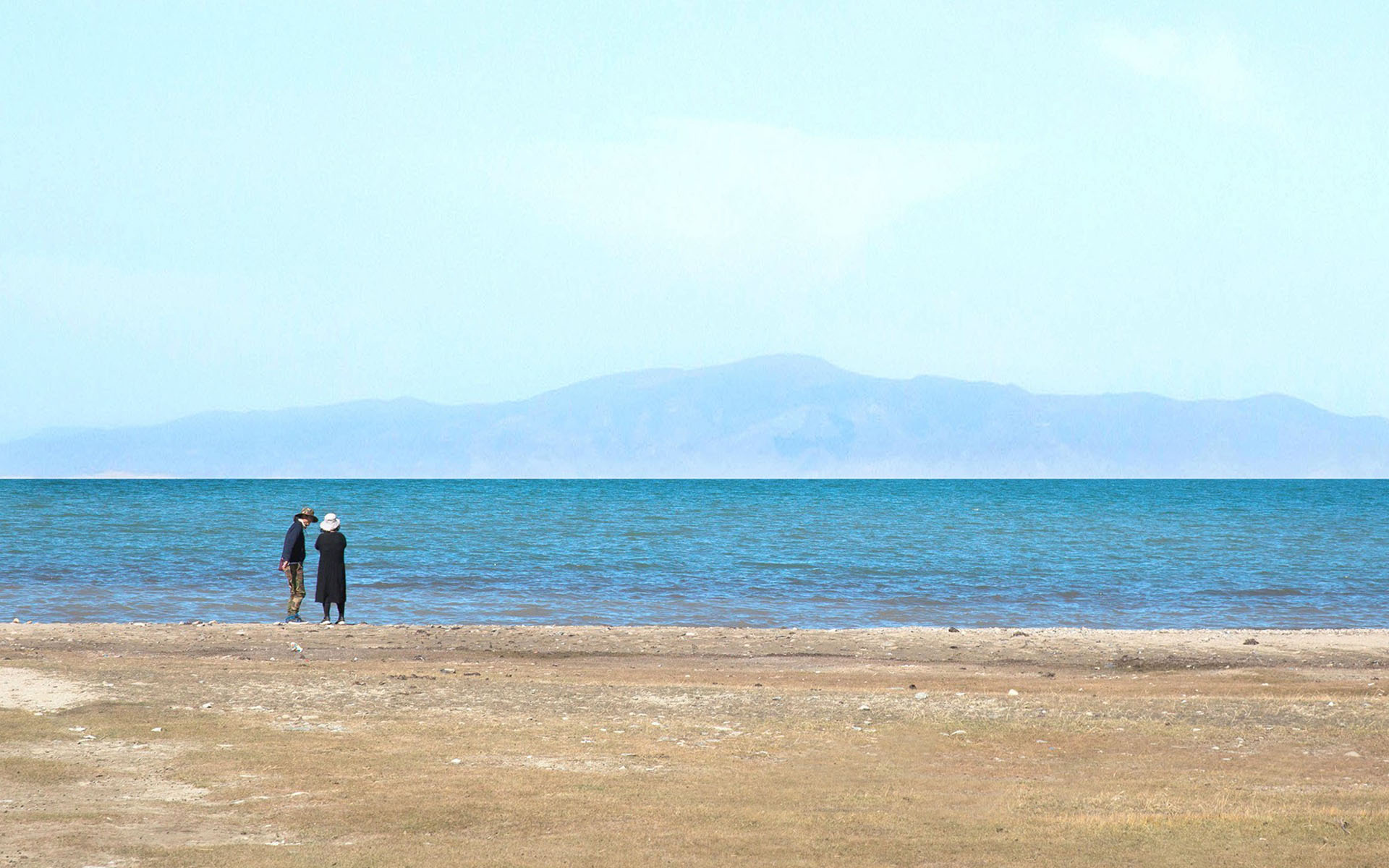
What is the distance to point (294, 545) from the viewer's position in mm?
23219

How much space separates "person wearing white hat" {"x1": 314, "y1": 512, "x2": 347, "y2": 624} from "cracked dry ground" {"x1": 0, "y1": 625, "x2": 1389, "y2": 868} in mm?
3462

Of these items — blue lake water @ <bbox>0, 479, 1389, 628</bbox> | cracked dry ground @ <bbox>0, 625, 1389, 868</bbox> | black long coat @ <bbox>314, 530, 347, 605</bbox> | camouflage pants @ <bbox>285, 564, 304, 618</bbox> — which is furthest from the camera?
blue lake water @ <bbox>0, 479, 1389, 628</bbox>

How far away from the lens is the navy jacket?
23.1 metres

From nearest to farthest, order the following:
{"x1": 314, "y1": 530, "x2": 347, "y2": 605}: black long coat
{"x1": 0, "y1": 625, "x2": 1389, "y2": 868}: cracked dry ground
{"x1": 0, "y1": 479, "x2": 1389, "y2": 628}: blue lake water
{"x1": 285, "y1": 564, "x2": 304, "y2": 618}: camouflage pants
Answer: {"x1": 0, "y1": 625, "x2": 1389, "y2": 868}: cracked dry ground, {"x1": 314, "y1": 530, "x2": 347, "y2": 605}: black long coat, {"x1": 285, "y1": 564, "x2": 304, "y2": 618}: camouflage pants, {"x1": 0, "y1": 479, "x2": 1389, "y2": 628}: blue lake water

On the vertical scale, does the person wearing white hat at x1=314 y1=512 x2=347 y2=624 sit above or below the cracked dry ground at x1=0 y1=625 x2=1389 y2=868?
above

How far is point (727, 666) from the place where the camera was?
1816 cm

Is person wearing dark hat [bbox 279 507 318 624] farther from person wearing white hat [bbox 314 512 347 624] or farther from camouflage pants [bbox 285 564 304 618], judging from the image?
person wearing white hat [bbox 314 512 347 624]

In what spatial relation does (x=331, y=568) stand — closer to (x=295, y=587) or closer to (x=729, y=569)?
(x=295, y=587)

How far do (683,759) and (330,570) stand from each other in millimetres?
13011

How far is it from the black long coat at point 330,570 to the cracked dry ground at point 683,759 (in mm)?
3455

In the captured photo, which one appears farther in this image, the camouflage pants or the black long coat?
the camouflage pants

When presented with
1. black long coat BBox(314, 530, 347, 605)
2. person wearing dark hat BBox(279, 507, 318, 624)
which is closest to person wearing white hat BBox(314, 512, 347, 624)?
black long coat BBox(314, 530, 347, 605)

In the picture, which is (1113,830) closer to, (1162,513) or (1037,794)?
(1037,794)

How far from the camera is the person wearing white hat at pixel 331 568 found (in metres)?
22.6
